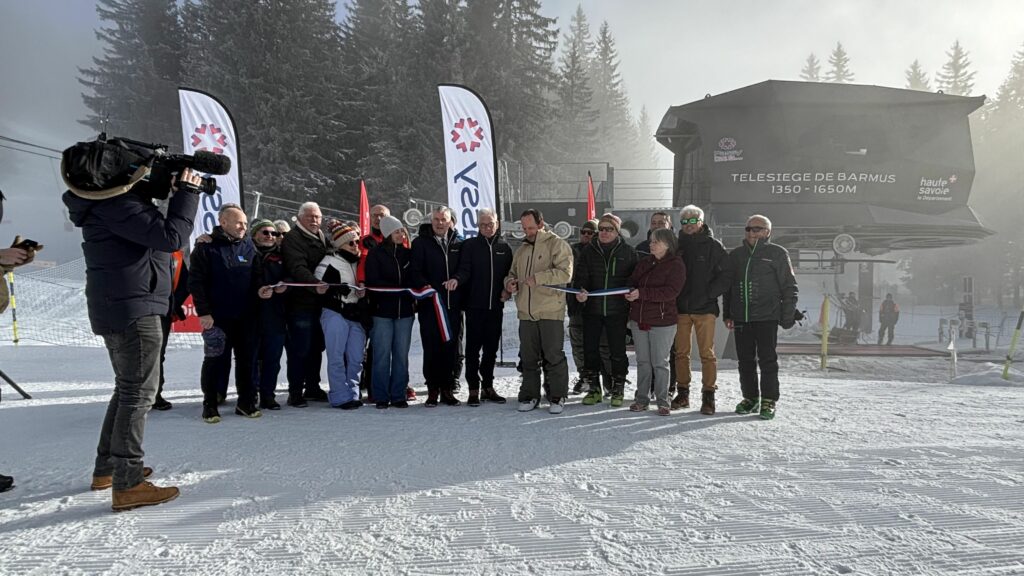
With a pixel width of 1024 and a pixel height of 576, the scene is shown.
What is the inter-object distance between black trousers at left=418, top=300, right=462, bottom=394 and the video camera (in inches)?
98.7

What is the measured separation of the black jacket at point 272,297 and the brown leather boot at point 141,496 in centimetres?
217

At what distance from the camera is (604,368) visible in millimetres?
5355

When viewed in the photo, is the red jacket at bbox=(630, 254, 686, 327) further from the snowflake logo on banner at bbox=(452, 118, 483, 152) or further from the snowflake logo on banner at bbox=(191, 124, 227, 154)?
the snowflake logo on banner at bbox=(191, 124, 227, 154)

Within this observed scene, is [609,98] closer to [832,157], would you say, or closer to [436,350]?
[832,157]

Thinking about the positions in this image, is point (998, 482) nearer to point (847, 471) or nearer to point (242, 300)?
point (847, 471)

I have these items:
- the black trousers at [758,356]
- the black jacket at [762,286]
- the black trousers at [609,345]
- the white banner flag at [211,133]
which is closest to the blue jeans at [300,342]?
the black trousers at [609,345]

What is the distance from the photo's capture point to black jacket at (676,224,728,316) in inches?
186

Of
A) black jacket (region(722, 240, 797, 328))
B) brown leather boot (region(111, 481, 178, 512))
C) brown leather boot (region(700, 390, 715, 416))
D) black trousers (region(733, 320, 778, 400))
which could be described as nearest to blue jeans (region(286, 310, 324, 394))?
brown leather boot (region(111, 481, 178, 512))

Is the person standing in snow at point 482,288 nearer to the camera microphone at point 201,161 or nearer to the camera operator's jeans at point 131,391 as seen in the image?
the camera microphone at point 201,161

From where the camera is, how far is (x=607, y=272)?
16.4 ft

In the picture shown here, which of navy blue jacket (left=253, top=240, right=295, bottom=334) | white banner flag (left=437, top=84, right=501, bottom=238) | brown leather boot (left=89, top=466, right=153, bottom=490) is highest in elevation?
white banner flag (left=437, top=84, right=501, bottom=238)

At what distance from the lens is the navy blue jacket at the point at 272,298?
4.68m

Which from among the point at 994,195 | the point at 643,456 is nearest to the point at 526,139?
the point at 643,456

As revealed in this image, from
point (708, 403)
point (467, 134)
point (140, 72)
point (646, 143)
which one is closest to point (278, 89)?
point (140, 72)
